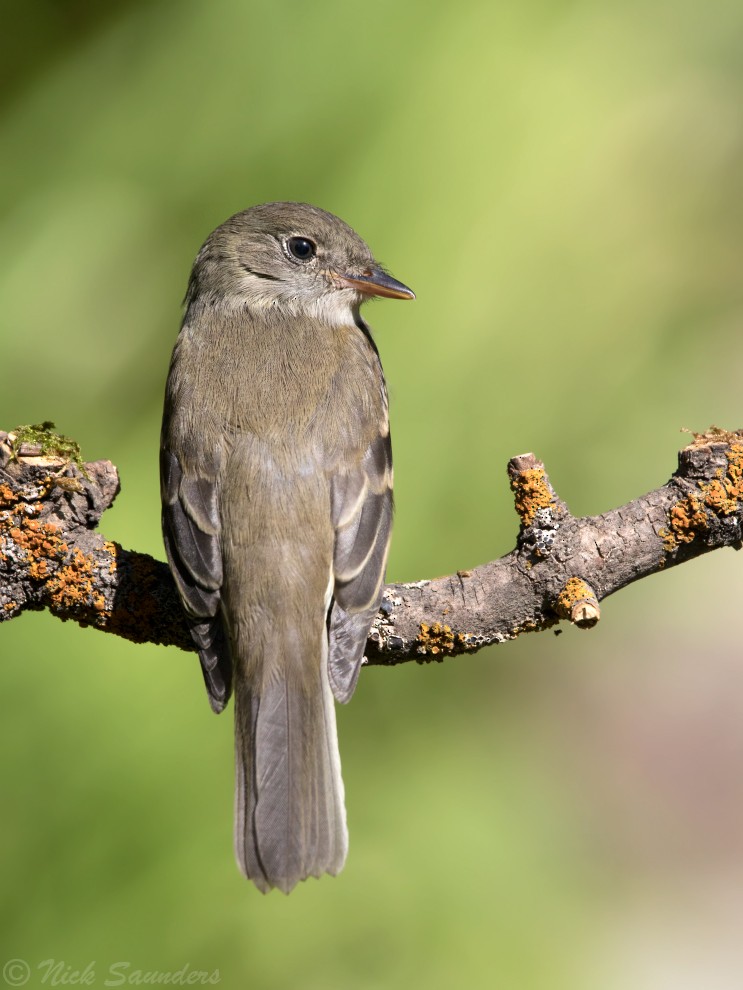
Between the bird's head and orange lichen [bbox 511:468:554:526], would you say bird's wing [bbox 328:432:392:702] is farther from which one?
the bird's head

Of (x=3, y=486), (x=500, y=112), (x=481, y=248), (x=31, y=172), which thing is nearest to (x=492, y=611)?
(x=3, y=486)

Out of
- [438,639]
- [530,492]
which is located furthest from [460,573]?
[530,492]

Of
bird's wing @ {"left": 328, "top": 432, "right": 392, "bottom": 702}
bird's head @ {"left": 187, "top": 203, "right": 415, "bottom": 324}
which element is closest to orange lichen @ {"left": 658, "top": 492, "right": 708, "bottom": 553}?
bird's wing @ {"left": 328, "top": 432, "right": 392, "bottom": 702}

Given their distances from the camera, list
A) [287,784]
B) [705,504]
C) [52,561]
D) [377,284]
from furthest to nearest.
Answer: [377,284] → [52,561] → [705,504] → [287,784]

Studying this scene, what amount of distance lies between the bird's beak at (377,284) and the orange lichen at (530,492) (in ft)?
3.64

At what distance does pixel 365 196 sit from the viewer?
15.9ft

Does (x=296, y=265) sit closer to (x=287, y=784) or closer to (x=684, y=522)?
(x=684, y=522)

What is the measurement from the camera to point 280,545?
336cm

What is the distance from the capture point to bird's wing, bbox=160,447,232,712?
3.32 metres

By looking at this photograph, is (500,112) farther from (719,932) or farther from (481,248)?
(719,932)

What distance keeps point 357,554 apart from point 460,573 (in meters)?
0.30

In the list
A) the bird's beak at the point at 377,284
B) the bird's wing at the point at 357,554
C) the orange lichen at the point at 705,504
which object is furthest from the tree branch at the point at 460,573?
the bird's beak at the point at 377,284

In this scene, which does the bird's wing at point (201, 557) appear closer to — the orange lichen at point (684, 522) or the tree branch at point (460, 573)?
the tree branch at point (460, 573)

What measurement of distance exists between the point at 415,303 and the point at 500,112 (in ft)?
2.87
